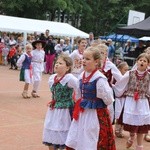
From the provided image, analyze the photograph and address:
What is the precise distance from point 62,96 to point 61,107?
0.16 metres

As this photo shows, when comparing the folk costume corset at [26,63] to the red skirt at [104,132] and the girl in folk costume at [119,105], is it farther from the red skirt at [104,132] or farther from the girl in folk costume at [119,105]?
the red skirt at [104,132]

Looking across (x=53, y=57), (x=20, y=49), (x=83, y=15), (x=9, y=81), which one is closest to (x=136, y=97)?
(x=9, y=81)

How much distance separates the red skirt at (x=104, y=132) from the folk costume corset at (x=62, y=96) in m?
0.65

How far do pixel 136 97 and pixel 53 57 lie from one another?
14.4 meters

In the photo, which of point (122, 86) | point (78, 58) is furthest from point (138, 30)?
point (122, 86)

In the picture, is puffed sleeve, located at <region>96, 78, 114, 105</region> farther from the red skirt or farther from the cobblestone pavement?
the cobblestone pavement

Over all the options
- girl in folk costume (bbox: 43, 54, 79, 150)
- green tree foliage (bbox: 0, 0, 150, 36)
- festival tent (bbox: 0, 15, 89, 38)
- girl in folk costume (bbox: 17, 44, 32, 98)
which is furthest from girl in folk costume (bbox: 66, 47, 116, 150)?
green tree foliage (bbox: 0, 0, 150, 36)

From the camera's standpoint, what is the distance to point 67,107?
237 inches

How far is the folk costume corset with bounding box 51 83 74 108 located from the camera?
19.8 ft

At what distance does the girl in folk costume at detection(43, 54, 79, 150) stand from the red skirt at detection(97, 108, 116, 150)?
61 cm

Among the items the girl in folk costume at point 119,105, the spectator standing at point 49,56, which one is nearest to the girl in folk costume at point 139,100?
the girl in folk costume at point 119,105

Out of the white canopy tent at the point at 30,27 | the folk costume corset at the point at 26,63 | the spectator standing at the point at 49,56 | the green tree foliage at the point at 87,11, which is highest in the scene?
the green tree foliage at the point at 87,11

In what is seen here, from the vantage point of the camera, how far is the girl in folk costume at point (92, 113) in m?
5.43

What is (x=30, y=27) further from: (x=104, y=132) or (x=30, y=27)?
(x=104, y=132)
